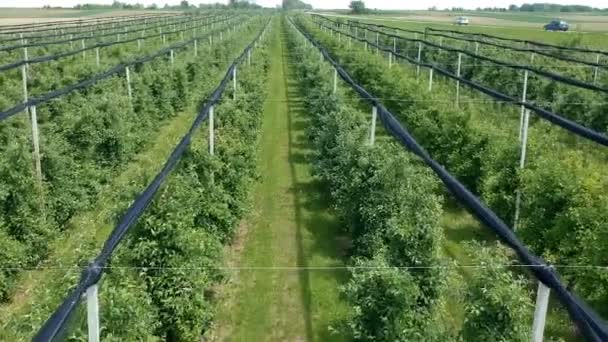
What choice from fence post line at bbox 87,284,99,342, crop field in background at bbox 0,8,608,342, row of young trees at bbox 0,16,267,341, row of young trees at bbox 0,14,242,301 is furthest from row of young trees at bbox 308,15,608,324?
row of young trees at bbox 0,14,242,301

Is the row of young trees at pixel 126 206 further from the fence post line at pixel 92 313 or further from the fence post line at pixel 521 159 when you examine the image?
the fence post line at pixel 521 159

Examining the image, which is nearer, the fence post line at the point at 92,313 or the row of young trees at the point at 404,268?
the fence post line at the point at 92,313

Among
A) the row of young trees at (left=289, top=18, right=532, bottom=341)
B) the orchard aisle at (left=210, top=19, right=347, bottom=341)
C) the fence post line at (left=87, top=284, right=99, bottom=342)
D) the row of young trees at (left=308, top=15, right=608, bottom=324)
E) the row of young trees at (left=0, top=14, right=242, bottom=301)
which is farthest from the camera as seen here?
the row of young trees at (left=0, top=14, right=242, bottom=301)

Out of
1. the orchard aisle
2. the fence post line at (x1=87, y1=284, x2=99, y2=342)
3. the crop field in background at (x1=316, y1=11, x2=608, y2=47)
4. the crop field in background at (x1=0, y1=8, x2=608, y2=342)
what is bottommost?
the orchard aisle

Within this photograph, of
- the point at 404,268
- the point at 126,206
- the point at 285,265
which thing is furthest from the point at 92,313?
the point at 285,265

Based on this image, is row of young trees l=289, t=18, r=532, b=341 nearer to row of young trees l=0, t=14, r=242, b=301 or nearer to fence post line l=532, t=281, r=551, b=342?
fence post line l=532, t=281, r=551, b=342

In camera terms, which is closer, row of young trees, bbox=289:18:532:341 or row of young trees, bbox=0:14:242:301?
row of young trees, bbox=289:18:532:341

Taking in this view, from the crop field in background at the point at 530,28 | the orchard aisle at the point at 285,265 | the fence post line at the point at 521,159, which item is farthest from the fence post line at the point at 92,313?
the crop field in background at the point at 530,28
